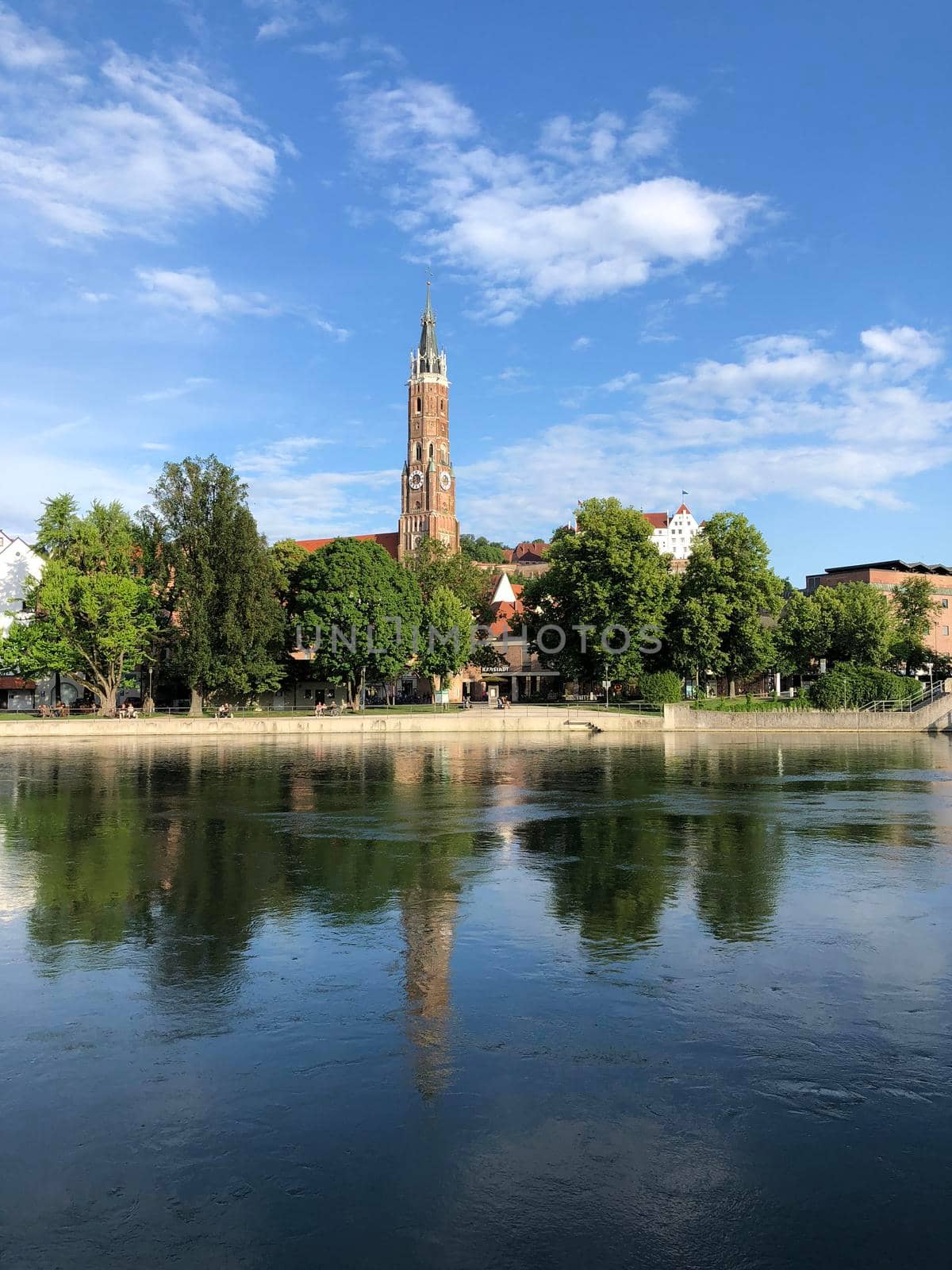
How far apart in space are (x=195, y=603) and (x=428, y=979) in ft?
201

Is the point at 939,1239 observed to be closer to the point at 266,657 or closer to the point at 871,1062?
the point at 871,1062

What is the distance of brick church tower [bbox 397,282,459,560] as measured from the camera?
5856 inches

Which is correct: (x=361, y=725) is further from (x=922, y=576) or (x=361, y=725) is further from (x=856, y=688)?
(x=922, y=576)

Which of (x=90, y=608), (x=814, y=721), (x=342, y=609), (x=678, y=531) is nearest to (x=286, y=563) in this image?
(x=342, y=609)

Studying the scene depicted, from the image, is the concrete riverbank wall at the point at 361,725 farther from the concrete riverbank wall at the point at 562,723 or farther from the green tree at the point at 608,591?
the green tree at the point at 608,591

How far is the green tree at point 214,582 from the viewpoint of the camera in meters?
68.1

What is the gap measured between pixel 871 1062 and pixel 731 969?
2.50 metres

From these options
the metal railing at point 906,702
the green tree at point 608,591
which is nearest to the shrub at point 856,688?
the metal railing at point 906,702

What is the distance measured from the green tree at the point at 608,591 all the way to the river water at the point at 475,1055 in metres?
57.2

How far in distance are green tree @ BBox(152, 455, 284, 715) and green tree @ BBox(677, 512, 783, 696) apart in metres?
31.9

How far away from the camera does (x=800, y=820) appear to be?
21.8 metres

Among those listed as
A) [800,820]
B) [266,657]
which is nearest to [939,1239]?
[800,820]

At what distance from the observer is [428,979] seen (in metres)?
9.98

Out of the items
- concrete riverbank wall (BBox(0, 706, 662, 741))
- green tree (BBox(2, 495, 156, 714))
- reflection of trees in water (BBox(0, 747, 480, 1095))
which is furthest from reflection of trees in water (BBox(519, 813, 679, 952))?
green tree (BBox(2, 495, 156, 714))
